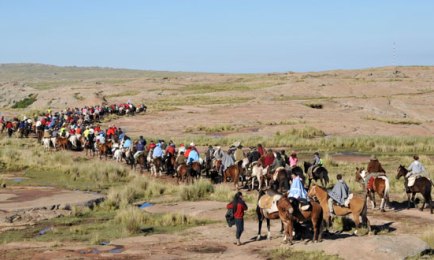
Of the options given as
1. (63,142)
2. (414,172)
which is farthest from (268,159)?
(63,142)

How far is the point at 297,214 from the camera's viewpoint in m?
16.1

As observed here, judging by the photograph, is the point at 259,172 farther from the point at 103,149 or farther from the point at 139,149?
the point at 103,149

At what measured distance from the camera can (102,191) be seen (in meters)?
27.2

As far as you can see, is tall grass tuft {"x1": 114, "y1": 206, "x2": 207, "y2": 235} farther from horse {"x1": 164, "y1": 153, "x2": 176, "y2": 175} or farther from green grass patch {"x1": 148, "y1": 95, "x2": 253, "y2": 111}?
green grass patch {"x1": 148, "y1": 95, "x2": 253, "y2": 111}

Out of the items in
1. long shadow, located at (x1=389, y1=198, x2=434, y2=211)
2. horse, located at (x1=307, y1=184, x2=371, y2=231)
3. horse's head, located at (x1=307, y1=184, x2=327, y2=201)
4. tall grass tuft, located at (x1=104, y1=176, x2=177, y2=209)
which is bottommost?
tall grass tuft, located at (x1=104, y1=176, x2=177, y2=209)

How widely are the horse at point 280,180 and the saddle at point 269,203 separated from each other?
19.9 feet

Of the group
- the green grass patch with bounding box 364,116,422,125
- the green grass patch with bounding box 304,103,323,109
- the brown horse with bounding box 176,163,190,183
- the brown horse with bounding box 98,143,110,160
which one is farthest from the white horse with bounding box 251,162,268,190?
the green grass patch with bounding box 304,103,323,109

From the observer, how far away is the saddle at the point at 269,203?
1661 cm

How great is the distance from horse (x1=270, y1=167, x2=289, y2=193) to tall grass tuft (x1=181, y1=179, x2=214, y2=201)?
3.30 meters

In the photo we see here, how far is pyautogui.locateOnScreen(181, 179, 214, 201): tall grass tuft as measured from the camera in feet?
81.9

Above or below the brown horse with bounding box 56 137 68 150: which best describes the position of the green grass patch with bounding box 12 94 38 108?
below

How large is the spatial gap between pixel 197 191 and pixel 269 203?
886 centimetres

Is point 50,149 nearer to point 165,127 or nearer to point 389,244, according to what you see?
point 165,127

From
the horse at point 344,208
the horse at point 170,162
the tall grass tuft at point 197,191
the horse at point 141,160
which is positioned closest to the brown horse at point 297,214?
the horse at point 344,208
